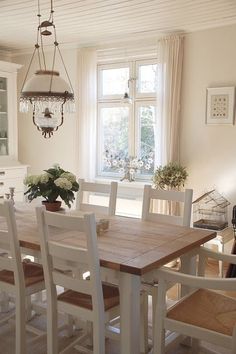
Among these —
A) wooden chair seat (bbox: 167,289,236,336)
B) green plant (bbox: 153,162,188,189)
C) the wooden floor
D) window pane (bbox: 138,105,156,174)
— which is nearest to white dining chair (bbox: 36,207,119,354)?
wooden chair seat (bbox: 167,289,236,336)

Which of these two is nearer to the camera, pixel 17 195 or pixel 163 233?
pixel 163 233

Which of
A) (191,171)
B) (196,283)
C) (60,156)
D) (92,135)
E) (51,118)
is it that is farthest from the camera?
(60,156)

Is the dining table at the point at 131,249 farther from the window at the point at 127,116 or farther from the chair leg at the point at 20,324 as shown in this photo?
the window at the point at 127,116

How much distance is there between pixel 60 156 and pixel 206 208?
228cm

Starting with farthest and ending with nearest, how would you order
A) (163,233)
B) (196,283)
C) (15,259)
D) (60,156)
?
1. (60,156)
2. (163,233)
3. (15,259)
4. (196,283)

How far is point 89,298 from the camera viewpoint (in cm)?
229

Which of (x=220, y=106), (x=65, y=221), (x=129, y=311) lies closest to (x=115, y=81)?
(x=220, y=106)

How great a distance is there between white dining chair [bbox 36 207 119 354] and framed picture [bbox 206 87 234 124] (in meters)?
2.57

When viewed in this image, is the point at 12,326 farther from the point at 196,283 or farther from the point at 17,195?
the point at 17,195

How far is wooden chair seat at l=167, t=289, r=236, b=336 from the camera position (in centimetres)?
197

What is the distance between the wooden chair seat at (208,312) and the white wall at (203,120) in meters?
2.24

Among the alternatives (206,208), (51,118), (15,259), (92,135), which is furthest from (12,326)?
(92,135)

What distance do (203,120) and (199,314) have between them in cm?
279

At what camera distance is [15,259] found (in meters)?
2.39
